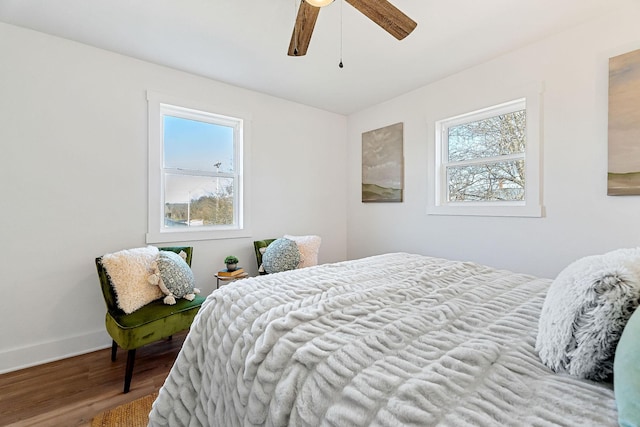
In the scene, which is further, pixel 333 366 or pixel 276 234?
pixel 276 234

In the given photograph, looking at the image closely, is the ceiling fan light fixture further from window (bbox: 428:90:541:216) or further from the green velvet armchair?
the green velvet armchair

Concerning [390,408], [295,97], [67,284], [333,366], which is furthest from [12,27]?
[390,408]

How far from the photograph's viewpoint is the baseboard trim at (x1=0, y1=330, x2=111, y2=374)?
204 centimetres

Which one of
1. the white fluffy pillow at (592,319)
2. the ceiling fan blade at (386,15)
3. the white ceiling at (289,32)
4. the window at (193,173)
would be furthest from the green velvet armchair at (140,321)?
the ceiling fan blade at (386,15)

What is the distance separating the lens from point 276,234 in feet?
11.2

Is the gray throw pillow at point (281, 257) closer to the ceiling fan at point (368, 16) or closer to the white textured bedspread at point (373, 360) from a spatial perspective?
the white textured bedspread at point (373, 360)

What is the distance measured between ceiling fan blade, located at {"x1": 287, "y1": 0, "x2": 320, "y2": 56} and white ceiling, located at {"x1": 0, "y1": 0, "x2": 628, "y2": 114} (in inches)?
12.2

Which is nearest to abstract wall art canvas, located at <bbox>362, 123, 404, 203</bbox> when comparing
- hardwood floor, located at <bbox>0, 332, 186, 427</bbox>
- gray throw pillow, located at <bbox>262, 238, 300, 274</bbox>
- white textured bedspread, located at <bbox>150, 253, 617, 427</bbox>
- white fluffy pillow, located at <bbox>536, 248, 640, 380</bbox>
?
gray throw pillow, located at <bbox>262, 238, 300, 274</bbox>

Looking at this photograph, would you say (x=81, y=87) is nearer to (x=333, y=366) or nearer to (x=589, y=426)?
(x=333, y=366)

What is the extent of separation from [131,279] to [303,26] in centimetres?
208

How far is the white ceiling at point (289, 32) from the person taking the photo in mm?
1869

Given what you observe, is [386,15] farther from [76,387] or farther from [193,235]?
[76,387]

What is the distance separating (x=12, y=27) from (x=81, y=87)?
20.5 inches

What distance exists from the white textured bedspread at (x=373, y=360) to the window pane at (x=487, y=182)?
138cm
